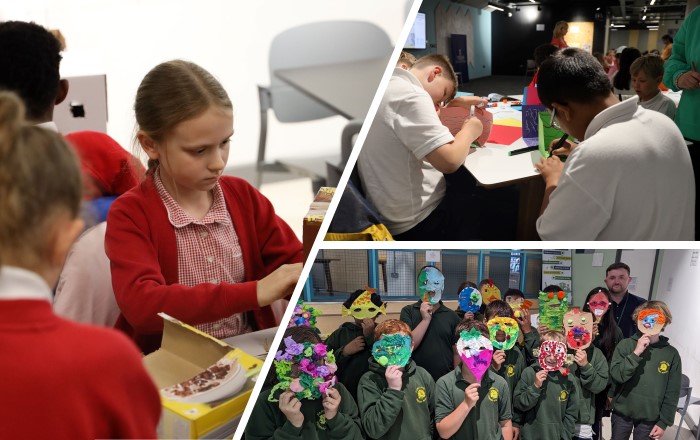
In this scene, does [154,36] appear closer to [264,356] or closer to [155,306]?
[155,306]

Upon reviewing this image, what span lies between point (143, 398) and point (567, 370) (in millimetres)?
1130

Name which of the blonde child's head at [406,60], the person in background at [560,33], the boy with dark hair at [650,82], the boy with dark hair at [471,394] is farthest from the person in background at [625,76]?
the boy with dark hair at [471,394]

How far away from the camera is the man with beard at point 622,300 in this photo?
57.0 inches

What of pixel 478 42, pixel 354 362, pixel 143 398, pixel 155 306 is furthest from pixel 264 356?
pixel 478 42

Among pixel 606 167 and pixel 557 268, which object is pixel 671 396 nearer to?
pixel 557 268

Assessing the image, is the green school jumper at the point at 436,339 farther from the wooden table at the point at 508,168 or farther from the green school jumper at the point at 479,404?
the wooden table at the point at 508,168

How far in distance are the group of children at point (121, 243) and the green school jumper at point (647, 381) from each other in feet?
2.28

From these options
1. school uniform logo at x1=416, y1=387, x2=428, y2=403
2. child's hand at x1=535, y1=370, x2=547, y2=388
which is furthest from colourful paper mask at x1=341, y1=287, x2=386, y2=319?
child's hand at x1=535, y1=370, x2=547, y2=388

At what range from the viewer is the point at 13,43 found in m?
1.04

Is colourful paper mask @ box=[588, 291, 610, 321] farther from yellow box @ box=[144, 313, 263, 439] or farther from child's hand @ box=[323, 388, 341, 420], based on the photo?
yellow box @ box=[144, 313, 263, 439]

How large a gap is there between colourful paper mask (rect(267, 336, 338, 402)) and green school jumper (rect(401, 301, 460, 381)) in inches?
7.9

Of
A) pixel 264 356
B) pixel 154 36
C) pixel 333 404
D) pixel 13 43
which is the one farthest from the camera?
pixel 333 404

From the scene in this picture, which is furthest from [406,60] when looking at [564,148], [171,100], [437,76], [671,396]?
[671,396]

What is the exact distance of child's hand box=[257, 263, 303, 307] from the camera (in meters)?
1.20
